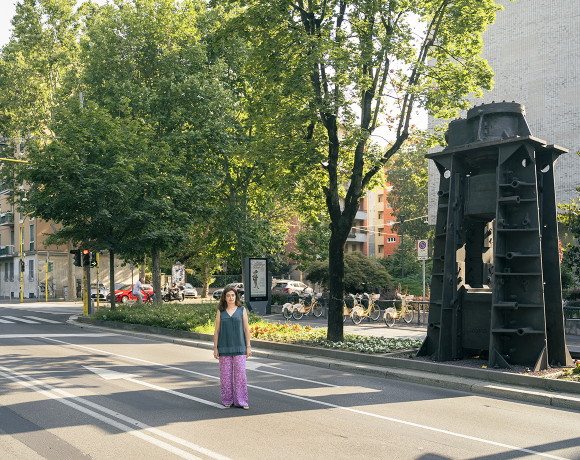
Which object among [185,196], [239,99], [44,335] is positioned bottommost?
[44,335]

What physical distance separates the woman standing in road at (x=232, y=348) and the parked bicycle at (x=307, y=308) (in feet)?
56.5

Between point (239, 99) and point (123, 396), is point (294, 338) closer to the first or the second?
point (123, 396)

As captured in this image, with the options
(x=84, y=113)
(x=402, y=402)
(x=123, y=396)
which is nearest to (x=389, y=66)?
(x=402, y=402)

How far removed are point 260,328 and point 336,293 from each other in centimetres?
287

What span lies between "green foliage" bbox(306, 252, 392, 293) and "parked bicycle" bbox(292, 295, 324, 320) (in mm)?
1759

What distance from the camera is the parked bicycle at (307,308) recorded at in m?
25.1

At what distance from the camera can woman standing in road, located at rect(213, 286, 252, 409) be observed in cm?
774

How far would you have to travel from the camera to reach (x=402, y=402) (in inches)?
339

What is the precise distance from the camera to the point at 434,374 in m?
10.6

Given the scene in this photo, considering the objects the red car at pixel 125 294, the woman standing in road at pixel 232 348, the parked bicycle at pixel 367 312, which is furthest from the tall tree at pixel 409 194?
the woman standing in road at pixel 232 348

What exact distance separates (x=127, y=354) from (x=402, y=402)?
7.47 meters

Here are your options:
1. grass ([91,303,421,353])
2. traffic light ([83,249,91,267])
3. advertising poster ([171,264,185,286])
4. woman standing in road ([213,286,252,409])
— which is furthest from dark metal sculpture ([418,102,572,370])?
advertising poster ([171,264,185,286])

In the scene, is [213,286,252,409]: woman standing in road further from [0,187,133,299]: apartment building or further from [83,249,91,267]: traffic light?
[0,187,133,299]: apartment building

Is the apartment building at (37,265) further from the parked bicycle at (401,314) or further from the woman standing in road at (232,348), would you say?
the woman standing in road at (232,348)
